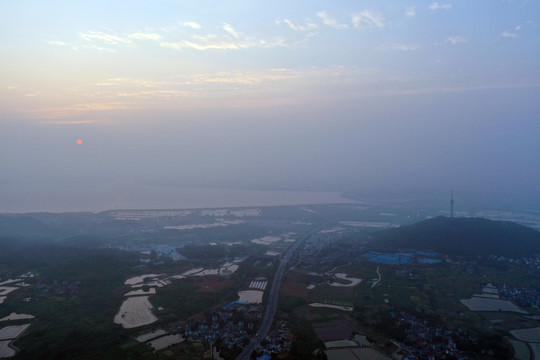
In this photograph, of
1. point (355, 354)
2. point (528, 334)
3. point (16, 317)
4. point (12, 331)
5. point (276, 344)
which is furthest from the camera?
point (16, 317)

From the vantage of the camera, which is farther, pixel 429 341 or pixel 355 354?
pixel 429 341

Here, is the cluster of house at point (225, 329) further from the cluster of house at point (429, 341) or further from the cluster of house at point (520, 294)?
the cluster of house at point (520, 294)

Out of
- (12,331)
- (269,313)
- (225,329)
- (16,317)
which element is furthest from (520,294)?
(16,317)

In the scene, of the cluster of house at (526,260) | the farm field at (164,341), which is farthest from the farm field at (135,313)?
the cluster of house at (526,260)

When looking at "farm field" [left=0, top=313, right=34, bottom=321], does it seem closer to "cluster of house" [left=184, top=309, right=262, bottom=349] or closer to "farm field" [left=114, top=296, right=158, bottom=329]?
"farm field" [left=114, top=296, right=158, bottom=329]

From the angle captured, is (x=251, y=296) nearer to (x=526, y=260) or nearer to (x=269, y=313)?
(x=269, y=313)

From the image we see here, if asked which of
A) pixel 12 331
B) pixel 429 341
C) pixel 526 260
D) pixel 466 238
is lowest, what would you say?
pixel 12 331
